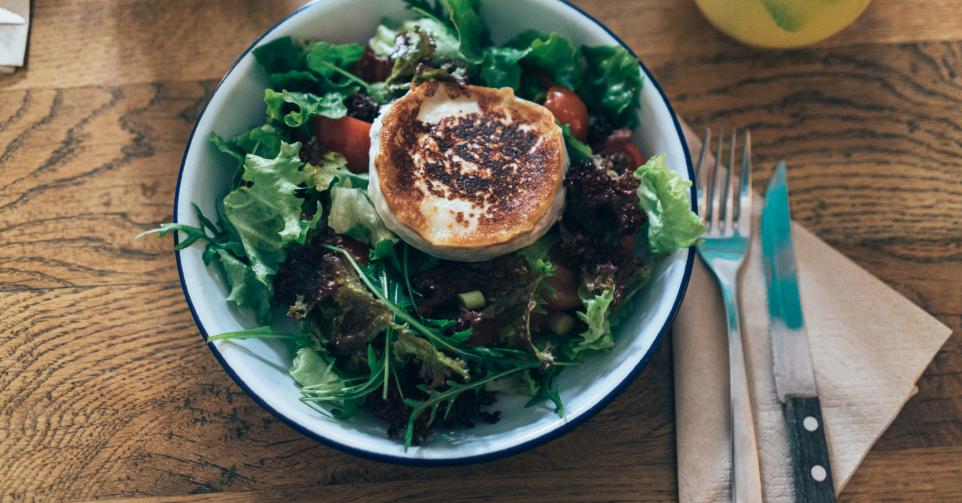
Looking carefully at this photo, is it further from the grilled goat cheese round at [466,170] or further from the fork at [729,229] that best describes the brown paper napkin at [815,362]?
→ the grilled goat cheese round at [466,170]

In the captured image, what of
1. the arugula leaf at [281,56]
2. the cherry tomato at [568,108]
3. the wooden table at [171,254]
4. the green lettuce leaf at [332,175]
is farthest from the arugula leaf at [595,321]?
the arugula leaf at [281,56]

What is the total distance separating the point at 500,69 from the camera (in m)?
2.51

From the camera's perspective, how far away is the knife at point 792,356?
2.48 metres

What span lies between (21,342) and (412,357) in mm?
1382

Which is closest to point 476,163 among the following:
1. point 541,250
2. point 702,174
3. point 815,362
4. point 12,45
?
point 541,250

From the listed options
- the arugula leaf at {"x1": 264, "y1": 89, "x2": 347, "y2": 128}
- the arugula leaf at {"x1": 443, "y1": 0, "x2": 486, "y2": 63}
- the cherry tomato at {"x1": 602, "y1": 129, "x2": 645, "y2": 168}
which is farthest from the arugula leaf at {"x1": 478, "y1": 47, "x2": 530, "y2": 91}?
the arugula leaf at {"x1": 264, "y1": 89, "x2": 347, "y2": 128}

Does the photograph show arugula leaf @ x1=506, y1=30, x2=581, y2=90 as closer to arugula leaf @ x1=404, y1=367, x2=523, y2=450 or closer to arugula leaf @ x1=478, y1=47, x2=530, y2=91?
arugula leaf @ x1=478, y1=47, x2=530, y2=91

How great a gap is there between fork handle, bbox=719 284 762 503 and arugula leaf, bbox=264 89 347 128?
137 cm

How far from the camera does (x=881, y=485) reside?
8.50 feet

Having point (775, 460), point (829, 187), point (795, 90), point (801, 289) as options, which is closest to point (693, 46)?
point (795, 90)

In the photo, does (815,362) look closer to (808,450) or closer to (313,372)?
(808,450)

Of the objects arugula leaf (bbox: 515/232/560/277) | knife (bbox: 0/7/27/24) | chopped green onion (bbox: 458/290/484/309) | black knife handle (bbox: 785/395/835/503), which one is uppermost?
knife (bbox: 0/7/27/24)

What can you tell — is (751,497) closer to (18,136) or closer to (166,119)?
(166,119)

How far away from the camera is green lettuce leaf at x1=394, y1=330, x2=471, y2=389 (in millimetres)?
2197
